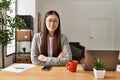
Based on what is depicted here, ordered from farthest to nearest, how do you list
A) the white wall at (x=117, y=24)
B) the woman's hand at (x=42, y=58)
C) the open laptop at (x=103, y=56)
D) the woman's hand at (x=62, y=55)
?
the white wall at (x=117, y=24)
the woman's hand at (x=62, y=55)
the woman's hand at (x=42, y=58)
the open laptop at (x=103, y=56)

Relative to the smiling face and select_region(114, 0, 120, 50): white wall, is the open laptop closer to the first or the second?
the smiling face

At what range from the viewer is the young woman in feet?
8.14

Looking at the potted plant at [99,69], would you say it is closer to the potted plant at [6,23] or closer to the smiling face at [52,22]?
the smiling face at [52,22]

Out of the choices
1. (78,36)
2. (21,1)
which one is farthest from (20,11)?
(78,36)

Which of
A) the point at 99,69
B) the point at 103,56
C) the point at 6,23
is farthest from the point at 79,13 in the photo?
the point at 99,69

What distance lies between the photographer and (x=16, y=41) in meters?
5.96

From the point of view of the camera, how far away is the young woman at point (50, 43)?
2.48 m

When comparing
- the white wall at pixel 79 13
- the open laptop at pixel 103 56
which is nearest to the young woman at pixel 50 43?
the open laptop at pixel 103 56

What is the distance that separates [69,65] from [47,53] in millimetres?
599

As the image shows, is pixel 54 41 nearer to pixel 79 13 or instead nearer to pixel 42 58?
pixel 42 58

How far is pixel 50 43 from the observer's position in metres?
2.56

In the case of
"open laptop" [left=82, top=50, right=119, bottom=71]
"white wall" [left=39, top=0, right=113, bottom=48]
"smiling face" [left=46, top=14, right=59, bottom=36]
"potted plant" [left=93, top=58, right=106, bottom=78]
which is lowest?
"potted plant" [left=93, top=58, right=106, bottom=78]

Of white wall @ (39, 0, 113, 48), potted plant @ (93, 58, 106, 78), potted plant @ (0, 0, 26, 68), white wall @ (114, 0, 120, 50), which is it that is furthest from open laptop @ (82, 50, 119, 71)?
white wall @ (114, 0, 120, 50)

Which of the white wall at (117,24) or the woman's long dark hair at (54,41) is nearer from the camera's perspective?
the woman's long dark hair at (54,41)
